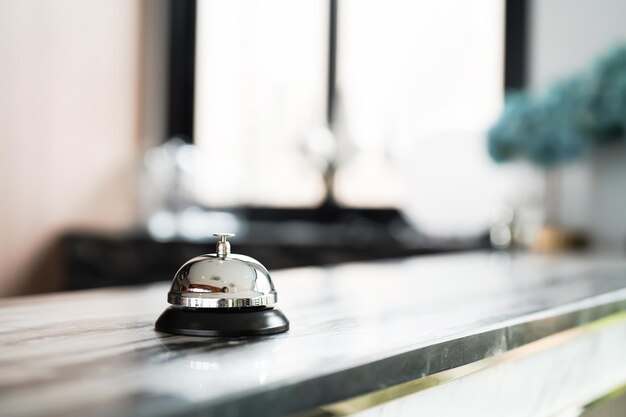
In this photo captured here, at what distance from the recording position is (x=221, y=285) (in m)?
0.82

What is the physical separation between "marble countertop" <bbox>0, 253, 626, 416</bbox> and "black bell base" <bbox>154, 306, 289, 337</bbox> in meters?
0.01

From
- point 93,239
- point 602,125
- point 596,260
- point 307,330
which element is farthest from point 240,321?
point 93,239

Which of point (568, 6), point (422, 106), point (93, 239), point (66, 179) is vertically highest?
point (568, 6)

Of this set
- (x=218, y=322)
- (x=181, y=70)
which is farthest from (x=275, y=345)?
(x=181, y=70)

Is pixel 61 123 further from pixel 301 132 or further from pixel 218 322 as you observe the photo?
pixel 218 322

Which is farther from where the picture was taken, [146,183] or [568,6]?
[146,183]

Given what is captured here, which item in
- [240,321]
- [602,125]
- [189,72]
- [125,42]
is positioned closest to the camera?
Result: [240,321]

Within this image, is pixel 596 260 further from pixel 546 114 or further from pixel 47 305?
pixel 47 305

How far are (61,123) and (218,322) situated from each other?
2755 mm

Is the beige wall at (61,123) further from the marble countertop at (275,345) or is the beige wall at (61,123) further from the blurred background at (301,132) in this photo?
the marble countertop at (275,345)

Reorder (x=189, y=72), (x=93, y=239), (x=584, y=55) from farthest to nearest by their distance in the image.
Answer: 1. (x=189, y=72)
2. (x=93, y=239)
3. (x=584, y=55)

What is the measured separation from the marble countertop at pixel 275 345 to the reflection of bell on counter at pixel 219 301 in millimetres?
14

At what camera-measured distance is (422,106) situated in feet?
11.5

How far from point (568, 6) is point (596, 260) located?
105 centimetres
